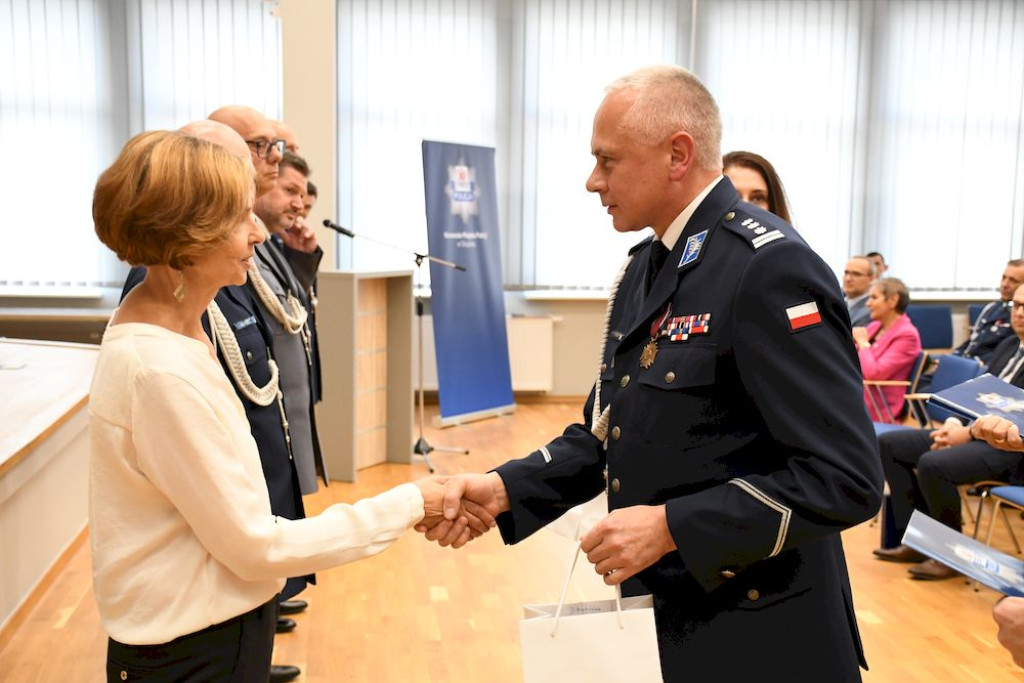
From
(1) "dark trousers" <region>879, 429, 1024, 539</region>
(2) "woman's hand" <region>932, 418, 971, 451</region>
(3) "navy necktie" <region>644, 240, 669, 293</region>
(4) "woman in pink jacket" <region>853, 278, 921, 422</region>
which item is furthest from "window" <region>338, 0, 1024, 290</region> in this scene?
(3) "navy necktie" <region>644, 240, 669, 293</region>

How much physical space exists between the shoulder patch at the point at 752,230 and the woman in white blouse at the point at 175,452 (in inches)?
29.0

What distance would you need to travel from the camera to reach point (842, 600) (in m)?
1.52

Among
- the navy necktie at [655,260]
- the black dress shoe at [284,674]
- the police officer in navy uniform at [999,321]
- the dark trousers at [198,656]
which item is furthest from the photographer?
the police officer in navy uniform at [999,321]

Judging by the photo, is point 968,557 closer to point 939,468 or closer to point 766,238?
point 766,238

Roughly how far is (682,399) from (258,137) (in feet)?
6.21

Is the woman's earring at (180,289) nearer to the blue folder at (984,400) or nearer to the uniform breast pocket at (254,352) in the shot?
the uniform breast pocket at (254,352)

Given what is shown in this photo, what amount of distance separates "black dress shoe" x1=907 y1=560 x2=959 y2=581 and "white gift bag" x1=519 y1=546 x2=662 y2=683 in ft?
11.6

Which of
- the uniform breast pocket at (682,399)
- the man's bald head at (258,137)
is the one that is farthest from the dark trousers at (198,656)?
the man's bald head at (258,137)

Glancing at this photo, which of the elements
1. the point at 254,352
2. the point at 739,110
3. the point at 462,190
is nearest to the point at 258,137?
the point at 254,352

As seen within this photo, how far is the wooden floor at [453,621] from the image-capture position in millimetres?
3494

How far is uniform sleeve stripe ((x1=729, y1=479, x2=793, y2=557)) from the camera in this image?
136 cm

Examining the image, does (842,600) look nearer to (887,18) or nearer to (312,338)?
(312,338)

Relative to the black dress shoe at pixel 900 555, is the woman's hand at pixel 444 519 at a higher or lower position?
higher

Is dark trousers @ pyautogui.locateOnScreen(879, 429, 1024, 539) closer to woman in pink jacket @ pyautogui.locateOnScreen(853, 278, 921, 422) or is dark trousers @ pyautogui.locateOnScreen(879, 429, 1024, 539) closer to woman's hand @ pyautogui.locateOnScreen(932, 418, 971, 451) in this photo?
woman's hand @ pyautogui.locateOnScreen(932, 418, 971, 451)
